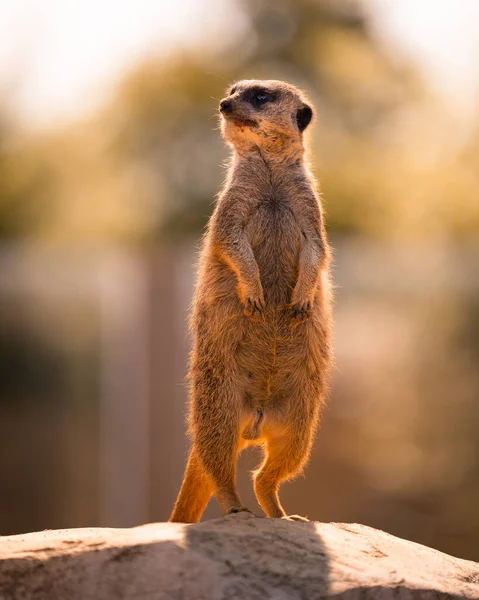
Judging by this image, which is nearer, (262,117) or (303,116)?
(262,117)

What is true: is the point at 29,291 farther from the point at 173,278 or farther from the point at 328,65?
the point at 328,65

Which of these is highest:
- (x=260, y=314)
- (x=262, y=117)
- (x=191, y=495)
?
(x=262, y=117)

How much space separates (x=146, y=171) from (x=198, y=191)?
2.55 ft

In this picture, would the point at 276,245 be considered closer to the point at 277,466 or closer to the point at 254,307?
the point at 254,307

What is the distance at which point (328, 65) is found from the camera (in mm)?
14539

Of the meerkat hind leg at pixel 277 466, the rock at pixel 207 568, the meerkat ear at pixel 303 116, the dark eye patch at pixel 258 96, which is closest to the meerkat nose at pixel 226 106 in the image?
the dark eye patch at pixel 258 96

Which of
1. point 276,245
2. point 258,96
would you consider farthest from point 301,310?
point 258,96

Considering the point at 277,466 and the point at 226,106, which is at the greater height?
the point at 226,106

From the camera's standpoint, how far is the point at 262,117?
4.37m

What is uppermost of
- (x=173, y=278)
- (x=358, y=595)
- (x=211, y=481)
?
(x=173, y=278)

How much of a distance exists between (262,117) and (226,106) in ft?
0.63

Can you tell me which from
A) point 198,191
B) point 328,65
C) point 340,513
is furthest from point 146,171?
point 340,513

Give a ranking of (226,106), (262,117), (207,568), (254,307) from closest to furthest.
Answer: (207,568) → (254,307) → (226,106) → (262,117)

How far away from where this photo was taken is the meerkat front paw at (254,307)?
4094 mm
